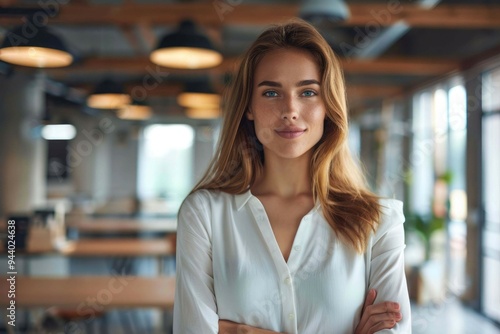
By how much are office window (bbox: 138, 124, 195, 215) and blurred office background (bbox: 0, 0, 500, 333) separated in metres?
4.45

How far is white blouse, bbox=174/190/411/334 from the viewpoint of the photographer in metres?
1.44

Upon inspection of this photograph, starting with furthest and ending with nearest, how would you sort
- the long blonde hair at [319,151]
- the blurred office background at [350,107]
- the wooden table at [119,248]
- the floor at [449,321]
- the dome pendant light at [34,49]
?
the floor at [449,321] → the wooden table at [119,248] → the blurred office background at [350,107] → the dome pendant light at [34,49] → the long blonde hair at [319,151]

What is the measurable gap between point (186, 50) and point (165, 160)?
14556mm

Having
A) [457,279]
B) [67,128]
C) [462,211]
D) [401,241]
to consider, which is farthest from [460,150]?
[67,128]

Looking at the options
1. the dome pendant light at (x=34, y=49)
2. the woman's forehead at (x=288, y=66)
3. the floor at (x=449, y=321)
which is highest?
the dome pendant light at (x=34, y=49)

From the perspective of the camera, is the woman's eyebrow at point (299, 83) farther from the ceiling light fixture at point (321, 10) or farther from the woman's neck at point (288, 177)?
the ceiling light fixture at point (321, 10)

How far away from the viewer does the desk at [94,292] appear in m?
3.42

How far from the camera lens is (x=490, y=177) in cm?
695

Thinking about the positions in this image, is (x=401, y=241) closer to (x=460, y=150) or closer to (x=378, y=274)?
(x=378, y=274)

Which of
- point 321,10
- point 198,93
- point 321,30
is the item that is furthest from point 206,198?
point 198,93

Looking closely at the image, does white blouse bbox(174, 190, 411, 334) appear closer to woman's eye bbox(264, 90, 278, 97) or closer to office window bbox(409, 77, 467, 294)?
woman's eye bbox(264, 90, 278, 97)

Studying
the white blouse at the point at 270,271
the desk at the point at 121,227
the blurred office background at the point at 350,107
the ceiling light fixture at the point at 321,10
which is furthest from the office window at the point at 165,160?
the white blouse at the point at 270,271

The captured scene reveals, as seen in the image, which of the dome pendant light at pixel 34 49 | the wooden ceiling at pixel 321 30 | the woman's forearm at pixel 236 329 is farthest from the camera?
the wooden ceiling at pixel 321 30

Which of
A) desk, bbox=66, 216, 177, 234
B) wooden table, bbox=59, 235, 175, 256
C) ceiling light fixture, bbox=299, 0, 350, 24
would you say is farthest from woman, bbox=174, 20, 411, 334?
desk, bbox=66, 216, 177, 234
